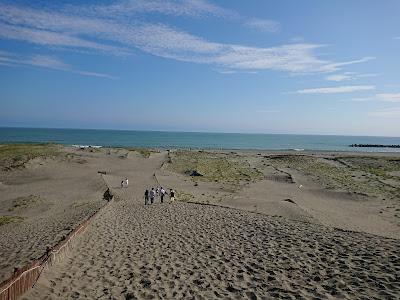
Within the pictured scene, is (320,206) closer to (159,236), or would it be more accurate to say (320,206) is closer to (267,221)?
(267,221)

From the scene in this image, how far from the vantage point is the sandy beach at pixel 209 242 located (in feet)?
33.2

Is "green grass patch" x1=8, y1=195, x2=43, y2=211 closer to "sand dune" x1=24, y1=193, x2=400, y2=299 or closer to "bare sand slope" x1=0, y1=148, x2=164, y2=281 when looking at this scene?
"bare sand slope" x1=0, y1=148, x2=164, y2=281

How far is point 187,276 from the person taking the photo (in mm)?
11062

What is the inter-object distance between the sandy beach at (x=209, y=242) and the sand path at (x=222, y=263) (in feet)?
0.11

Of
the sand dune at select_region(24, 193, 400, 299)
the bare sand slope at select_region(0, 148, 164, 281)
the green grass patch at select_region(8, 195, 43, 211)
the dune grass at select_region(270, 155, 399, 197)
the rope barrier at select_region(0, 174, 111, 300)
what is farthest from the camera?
the dune grass at select_region(270, 155, 399, 197)

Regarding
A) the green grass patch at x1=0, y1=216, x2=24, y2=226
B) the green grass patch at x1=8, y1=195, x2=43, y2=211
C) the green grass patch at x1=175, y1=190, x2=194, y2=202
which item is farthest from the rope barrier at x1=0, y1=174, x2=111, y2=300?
the green grass patch at x1=8, y1=195, x2=43, y2=211

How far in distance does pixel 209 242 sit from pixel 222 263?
2673 millimetres

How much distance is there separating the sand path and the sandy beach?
0.04 m

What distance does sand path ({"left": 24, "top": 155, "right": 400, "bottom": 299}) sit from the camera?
983 cm

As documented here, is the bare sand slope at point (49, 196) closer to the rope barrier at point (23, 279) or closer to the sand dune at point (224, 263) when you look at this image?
the rope barrier at point (23, 279)

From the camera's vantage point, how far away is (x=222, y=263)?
12164mm

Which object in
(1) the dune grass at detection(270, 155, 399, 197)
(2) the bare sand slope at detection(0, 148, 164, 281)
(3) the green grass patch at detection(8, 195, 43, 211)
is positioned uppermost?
(1) the dune grass at detection(270, 155, 399, 197)

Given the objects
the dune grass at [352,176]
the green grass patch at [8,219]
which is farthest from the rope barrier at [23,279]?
the dune grass at [352,176]

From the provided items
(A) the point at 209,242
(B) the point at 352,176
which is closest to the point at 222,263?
(A) the point at 209,242
